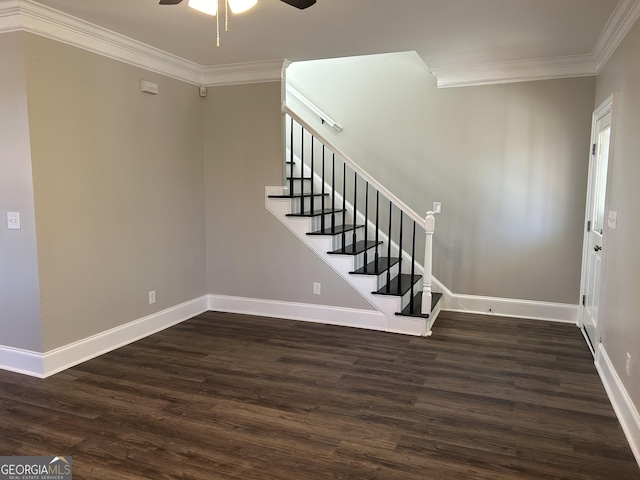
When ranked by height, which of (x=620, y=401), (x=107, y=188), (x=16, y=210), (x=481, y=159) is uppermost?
(x=481, y=159)

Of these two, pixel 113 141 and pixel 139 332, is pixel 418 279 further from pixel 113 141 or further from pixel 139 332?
pixel 113 141

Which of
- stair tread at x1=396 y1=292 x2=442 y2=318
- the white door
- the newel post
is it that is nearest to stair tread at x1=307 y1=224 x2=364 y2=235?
the newel post

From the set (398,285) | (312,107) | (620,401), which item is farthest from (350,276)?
(620,401)

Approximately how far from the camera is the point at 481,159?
4707 mm

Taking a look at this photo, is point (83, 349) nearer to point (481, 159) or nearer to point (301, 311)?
point (301, 311)

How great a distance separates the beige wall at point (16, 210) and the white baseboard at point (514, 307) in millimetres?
3864

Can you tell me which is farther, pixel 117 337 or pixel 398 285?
pixel 398 285

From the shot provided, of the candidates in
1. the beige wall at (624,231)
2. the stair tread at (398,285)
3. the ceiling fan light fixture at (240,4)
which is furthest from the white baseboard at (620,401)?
the ceiling fan light fixture at (240,4)

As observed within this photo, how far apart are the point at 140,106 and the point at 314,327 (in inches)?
101

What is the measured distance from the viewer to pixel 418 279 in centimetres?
485

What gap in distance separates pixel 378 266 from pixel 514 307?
4.89 ft

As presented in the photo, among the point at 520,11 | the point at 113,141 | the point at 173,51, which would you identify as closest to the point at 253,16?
the point at 173,51

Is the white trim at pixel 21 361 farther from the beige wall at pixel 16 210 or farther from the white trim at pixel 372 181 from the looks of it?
the white trim at pixel 372 181

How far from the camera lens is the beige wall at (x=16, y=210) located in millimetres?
3057
